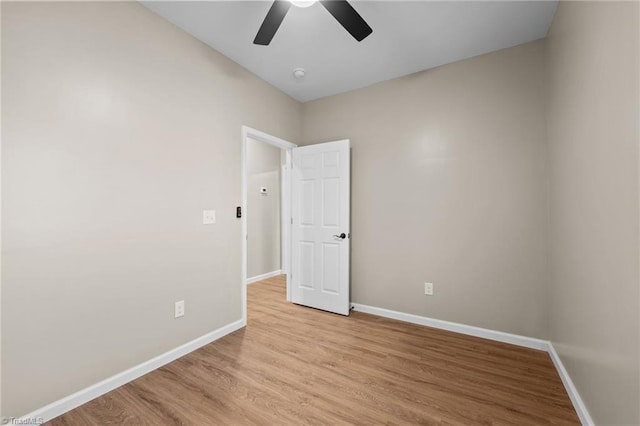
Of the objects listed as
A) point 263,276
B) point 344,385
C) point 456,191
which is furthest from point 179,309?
point 456,191

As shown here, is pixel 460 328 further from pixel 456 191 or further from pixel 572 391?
pixel 456 191

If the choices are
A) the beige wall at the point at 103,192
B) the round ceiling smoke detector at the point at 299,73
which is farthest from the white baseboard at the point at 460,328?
the round ceiling smoke detector at the point at 299,73

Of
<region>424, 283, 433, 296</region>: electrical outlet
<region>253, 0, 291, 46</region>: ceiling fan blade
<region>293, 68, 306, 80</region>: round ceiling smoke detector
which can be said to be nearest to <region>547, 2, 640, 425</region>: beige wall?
<region>424, 283, 433, 296</region>: electrical outlet

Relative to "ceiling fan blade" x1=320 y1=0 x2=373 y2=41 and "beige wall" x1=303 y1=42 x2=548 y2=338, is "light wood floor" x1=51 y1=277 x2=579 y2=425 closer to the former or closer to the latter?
"beige wall" x1=303 y1=42 x2=548 y2=338

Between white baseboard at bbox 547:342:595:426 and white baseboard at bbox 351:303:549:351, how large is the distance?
0.16 meters

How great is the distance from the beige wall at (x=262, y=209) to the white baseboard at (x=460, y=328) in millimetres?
2149

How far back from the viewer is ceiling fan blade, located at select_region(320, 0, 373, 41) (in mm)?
1642

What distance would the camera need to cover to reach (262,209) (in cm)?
501

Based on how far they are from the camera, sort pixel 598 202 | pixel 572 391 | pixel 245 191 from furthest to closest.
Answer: pixel 245 191 → pixel 572 391 → pixel 598 202

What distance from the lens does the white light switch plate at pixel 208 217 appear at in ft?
8.05

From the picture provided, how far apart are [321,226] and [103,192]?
85.3 inches

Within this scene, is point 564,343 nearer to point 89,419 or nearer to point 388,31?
point 388,31

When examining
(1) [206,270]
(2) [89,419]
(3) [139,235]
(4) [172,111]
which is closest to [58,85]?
(4) [172,111]

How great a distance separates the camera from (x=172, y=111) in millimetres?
2209
